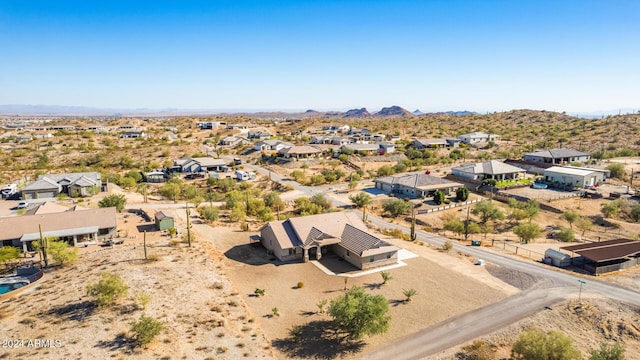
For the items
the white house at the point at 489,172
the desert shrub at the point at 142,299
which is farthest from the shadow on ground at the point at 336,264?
the white house at the point at 489,172

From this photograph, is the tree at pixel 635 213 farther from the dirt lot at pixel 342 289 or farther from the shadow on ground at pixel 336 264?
the shadow on ground at pixel 336 264

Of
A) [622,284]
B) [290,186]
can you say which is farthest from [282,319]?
[290,186]

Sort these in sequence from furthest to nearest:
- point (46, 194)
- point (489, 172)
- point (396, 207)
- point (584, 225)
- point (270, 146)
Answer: point (270, 146) < point (489, 172) < point (46, 194) < point (396, 207) < point (584, 225)

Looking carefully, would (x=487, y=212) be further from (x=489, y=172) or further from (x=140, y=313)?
(x=140, y=313)

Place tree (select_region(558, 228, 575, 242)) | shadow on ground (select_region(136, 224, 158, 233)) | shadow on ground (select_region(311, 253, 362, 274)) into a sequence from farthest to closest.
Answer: tree (select_region(558, 228, 575, 242)), shadow on ground (select_region(136, 224, 158, 233)), shadow on ground (select_region(311, 253, 362, 274))

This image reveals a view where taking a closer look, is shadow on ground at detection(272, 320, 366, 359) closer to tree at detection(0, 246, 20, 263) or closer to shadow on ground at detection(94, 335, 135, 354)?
shadow on ground at detection(94, 335, 135, 354)

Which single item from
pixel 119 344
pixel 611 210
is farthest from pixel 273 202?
pixel 611 210

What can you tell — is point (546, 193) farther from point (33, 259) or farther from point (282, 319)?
point (33, 259)

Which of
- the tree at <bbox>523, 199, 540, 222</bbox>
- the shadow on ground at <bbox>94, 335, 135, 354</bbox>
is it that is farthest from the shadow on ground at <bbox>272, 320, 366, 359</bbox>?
the tree at <bbox>523, 199, 540, 222</bbox>
